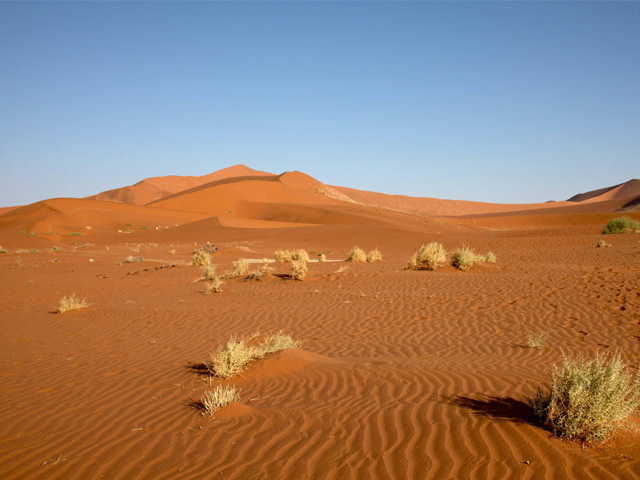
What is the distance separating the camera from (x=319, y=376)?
5.26 meters

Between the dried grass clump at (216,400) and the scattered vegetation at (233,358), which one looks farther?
the scattered vegetation at (233,358)

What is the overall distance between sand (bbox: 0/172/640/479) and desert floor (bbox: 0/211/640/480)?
2cm

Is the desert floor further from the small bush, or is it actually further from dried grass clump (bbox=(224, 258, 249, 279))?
the small bush

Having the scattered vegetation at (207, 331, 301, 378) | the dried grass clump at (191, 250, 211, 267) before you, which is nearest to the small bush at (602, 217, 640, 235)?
the dried grass clump at (191, 250, 211, 267)

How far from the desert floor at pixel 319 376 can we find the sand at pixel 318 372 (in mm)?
23

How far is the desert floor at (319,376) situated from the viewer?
3.35 meters

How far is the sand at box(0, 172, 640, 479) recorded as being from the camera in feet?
11.0

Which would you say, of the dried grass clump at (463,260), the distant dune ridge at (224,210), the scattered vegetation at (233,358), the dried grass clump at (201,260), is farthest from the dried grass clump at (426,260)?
the distant dune ridge at (224,210)

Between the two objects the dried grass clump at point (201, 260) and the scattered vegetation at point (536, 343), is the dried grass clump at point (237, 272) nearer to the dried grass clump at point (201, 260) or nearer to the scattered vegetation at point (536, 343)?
the dried grass clump at point (201, 260)

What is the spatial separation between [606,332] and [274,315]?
618cm

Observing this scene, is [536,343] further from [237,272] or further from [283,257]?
[283,257]

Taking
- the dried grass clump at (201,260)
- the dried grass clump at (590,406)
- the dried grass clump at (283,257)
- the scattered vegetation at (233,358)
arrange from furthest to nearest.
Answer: the dried grass clump at (283,257)
the dried grass clump at (201,260)
the scattered vegetation at (233,358)
the dried grass clump at (590,406)

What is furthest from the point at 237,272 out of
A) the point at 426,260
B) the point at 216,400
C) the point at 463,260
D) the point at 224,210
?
the point at 224,210

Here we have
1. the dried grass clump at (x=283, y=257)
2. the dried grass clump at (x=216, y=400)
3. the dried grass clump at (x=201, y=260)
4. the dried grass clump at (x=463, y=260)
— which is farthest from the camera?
the dried grass clump at (x=283, y=257)
